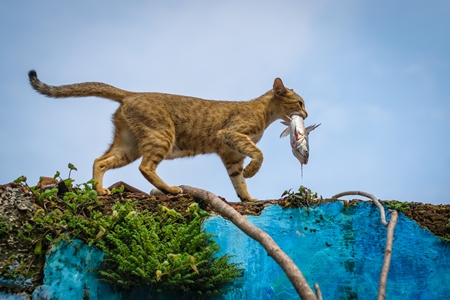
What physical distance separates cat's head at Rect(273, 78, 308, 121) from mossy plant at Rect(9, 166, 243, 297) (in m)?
3.29

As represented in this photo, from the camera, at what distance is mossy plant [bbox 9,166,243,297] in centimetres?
494

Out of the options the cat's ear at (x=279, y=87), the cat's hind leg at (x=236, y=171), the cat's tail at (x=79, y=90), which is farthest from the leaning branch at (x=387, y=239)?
the cat's tail at (x=79, y=90)

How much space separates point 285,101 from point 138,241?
4117 millimetres

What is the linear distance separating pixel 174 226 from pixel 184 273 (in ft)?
2.32

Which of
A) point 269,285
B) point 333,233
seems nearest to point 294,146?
point 333,233

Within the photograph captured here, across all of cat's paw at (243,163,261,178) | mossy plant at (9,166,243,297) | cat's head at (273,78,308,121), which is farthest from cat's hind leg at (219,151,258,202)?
mossy plant at (9,166,243,297)

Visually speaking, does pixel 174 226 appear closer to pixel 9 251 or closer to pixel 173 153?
pixel 9 251

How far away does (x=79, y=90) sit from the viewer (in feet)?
24.1

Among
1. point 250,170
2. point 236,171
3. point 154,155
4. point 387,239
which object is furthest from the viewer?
point 236,171

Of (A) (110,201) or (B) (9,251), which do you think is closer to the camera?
(B) (9,251)

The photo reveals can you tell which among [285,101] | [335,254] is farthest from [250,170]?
[335,254]

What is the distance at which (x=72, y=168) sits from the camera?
237 inches

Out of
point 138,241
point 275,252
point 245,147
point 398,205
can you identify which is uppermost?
point 245,147

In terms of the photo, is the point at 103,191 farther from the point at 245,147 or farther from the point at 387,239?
the point at 387,239
